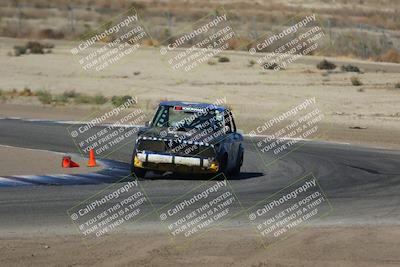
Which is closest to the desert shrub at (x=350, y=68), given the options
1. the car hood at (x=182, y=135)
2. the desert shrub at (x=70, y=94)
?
the desert shrub at (x=70, y=94)

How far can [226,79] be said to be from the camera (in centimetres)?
4431

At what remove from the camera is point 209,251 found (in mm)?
12812

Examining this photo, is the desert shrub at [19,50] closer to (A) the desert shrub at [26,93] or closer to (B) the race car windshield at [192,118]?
(A) the desert shrub at [26,93]

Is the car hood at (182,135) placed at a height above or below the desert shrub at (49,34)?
above

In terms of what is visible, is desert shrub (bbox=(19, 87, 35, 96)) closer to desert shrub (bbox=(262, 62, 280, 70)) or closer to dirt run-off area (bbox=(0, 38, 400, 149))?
dirt run-off area (bbox=(0, 38, 400, 149))

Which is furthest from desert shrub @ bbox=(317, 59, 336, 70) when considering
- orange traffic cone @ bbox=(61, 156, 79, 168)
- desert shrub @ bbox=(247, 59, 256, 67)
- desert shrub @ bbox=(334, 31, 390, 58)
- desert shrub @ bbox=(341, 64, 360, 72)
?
orange traffic cone @ bbox=(61, 156, 79, 168)

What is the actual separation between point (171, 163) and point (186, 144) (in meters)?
0.45

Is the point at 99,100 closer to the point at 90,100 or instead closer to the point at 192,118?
the point at 90,100

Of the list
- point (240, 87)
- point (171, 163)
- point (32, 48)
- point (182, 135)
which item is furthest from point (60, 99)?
point (171, 163)

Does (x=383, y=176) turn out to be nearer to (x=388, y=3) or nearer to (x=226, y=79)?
(x=226, y=79)

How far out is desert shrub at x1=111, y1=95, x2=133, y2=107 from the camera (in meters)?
37.9

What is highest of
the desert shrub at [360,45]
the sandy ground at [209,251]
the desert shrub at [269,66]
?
the sandy ground at [209,251]

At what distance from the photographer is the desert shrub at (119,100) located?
37.9 m

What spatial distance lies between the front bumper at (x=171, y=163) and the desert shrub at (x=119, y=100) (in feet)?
63.2
